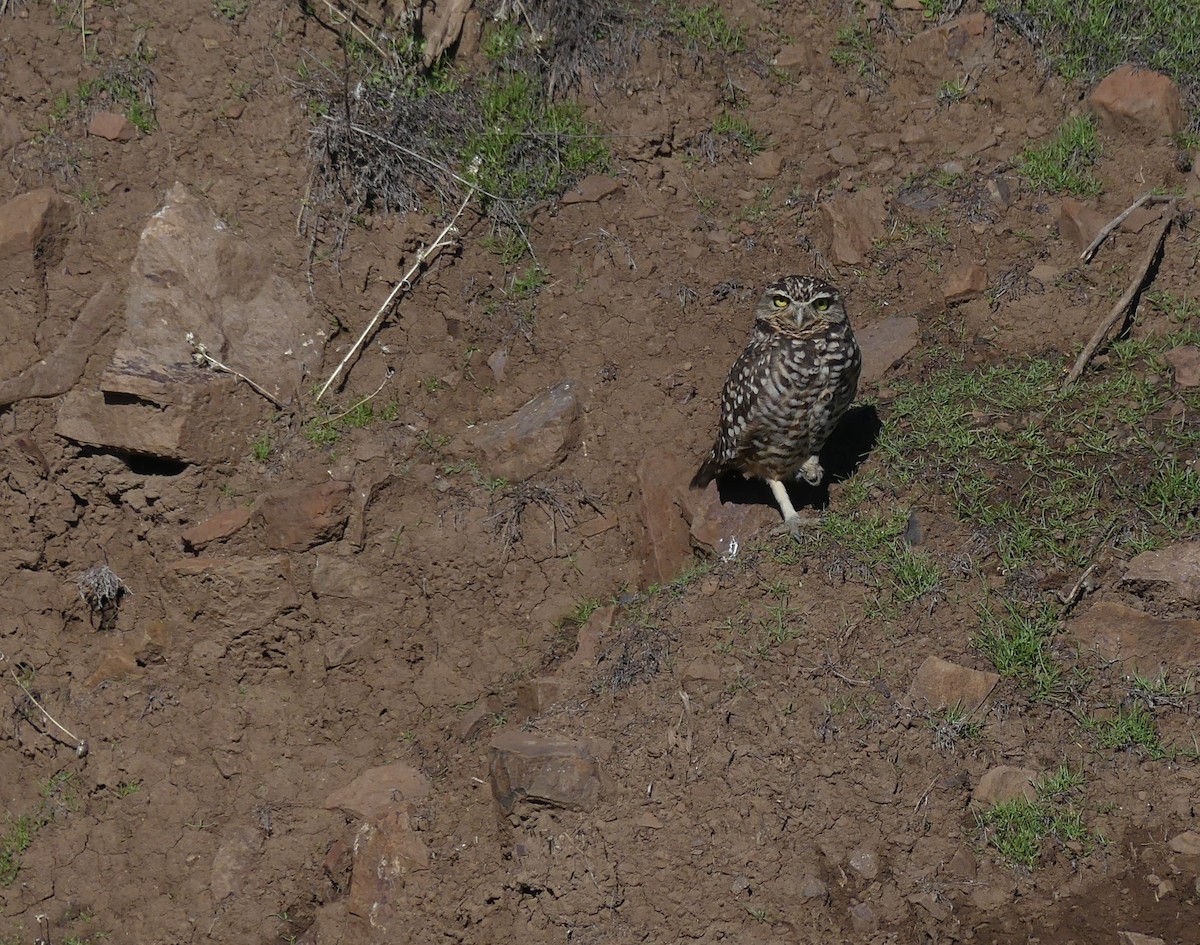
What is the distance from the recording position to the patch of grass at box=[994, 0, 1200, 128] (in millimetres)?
7629

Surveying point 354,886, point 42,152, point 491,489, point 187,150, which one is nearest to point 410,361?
point 491,489

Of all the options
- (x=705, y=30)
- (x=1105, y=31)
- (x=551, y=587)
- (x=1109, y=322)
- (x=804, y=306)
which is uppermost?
(x=1105, y=31)

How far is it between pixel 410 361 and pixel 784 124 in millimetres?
2860

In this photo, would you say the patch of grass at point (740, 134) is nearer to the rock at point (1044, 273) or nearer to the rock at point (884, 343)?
the rock at point (884, 343)

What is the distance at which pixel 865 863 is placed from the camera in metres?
4.69

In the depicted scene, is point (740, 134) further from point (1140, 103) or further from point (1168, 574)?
point (1168, 574)

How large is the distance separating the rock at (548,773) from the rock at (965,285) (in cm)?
329

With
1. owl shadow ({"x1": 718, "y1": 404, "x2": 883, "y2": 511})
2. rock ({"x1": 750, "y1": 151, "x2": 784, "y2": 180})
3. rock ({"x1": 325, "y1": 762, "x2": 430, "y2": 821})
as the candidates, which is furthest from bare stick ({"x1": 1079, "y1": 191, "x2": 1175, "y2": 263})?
rock ({"x1": 325, "y1": 762, "x2": 430, "y2": 821})

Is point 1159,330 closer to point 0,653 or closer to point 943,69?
point 943,69

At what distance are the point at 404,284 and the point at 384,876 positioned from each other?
129 inches

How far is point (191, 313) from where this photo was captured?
665cm

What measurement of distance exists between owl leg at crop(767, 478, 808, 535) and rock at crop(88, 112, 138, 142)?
4.03m

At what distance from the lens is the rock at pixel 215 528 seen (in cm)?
637

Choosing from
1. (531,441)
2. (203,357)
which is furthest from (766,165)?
(203,357)
